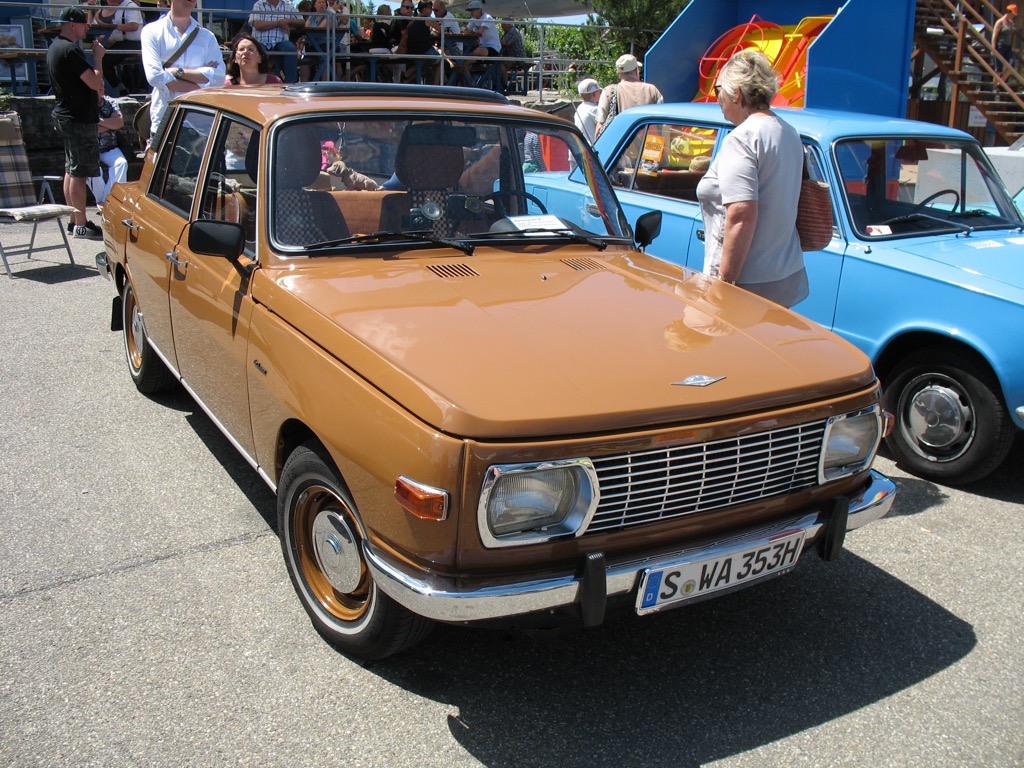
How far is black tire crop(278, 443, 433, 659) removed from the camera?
9.50 ft

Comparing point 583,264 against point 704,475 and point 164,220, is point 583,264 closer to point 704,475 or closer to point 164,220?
point 704,475

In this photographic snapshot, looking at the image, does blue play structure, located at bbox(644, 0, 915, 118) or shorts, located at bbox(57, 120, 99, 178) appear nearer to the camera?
blue play structure, located at bbox(644, 0, 915, 118)

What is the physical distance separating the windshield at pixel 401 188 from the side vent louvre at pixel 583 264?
0.21 m

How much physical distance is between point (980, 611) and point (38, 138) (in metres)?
11.8

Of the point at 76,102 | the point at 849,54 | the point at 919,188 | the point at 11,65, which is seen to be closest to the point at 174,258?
the point at 919,188

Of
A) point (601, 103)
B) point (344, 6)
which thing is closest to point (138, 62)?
point (344, 6)

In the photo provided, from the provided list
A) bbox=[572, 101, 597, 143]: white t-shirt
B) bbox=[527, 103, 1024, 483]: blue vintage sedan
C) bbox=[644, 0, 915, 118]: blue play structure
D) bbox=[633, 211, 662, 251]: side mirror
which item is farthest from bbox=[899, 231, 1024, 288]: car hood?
bbox=[572, 101, 597, 143]: white t-shirt

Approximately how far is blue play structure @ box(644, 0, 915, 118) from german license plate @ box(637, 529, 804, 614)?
7.10 metres

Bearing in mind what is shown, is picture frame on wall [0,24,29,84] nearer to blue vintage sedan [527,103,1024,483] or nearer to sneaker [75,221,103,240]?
sneaker [75,221,103,240]

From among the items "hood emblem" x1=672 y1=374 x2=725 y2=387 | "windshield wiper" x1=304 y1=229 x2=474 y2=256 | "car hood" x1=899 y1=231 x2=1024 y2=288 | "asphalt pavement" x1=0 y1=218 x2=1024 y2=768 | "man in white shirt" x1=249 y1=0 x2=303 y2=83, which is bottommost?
"asphalt pavement" x1=0 y1=218 x2=1024 y2=768

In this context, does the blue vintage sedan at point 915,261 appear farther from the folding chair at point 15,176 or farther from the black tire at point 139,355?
the folding chair at point 15,176

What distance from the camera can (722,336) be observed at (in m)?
3.15

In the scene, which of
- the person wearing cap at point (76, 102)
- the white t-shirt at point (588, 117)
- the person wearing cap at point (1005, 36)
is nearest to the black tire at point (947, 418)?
the white t-shirt at point (588, 117)

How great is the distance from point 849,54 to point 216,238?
747 cm
